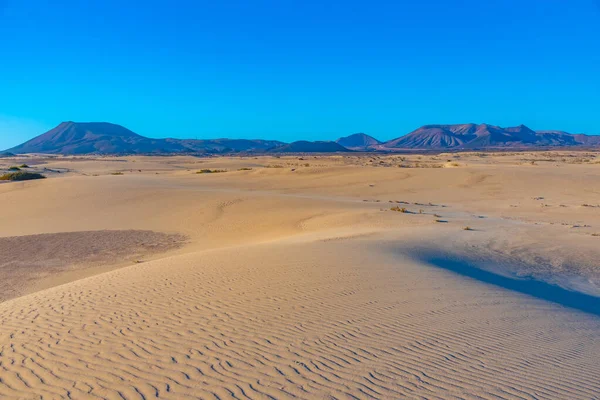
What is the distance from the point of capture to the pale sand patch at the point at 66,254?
13586 mm

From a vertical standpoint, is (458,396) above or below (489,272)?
above

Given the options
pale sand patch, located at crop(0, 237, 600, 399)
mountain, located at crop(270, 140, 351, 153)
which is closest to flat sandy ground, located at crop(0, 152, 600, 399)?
pale sand patch, located at crop(0, 237, 600, 399)

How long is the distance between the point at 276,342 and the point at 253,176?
38.0m

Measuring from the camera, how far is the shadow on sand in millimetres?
9924

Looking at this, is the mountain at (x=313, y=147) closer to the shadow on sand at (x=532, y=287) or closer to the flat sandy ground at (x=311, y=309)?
the flat sandy ground at (x=311, y=309)

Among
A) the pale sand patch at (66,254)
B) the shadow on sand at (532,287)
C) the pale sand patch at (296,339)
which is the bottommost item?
the pale sand patch at (66,254)

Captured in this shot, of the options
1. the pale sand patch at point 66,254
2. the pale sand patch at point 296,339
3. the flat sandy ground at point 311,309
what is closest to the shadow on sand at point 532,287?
the flat sandy ground at point 311,309

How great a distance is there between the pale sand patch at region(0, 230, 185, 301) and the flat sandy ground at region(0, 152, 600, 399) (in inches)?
3.1

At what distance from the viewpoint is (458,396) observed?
15.6ft

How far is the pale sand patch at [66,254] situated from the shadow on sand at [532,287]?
9241 mm

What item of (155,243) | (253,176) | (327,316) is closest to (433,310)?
(327,316)

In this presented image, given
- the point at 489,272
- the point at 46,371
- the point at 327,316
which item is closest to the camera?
the point at 46,371

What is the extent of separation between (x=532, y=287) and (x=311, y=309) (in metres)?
5.87

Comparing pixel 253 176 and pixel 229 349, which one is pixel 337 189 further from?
pixel 229 349
